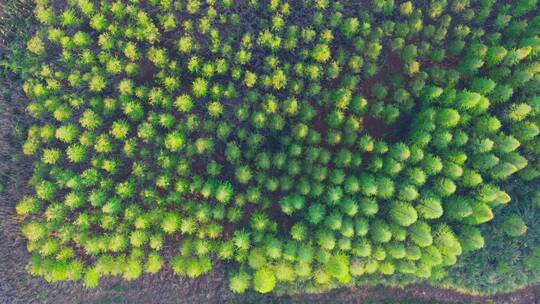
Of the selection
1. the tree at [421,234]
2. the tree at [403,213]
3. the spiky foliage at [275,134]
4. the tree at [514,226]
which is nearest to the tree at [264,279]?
the spiky foliage at [275,134]

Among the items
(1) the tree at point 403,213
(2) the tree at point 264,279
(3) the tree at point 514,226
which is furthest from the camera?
(2) the tree at point 264,279

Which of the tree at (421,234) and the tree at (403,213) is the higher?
the tree at (403,213)

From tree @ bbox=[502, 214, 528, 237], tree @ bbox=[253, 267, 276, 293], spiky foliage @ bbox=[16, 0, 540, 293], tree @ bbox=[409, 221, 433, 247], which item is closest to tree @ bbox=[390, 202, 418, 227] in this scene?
spiky foliage @ bbox=[16, 0, 540, 293]

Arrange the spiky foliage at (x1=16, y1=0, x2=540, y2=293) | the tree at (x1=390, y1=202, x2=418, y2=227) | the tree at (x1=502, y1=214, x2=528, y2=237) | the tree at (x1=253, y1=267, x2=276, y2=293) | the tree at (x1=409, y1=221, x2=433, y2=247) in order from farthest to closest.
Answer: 1. the tree at (x1=253, y1=267, x2=276, y2=293)
2. the tree at (x1=502, y1=214, x2=528, y2=237)
3. the spiky foliage at (x1=16, y1=0, x2=540, y2=293)
4. the tree at (x1=409, y1=221, x2=433, y2=247)
5. the tree at (x1=390, y1=202, x2=418, y2=227)

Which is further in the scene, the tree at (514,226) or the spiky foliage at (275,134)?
the tree at (514,226)

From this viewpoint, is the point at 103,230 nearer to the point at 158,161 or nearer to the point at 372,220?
the point at 158,161

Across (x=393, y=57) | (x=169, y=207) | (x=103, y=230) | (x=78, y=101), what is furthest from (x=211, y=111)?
(x=393, y=57)

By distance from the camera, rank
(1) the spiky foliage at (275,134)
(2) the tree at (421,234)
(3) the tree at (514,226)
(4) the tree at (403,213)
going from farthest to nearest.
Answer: (3) the tree at (514,226)
(1) the spiky foliage at (275,134)
(2) the tree at (421,234)
(4) the tree at (403,213)

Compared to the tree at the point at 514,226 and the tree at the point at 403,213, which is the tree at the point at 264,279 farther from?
the tree at the point at 514,226

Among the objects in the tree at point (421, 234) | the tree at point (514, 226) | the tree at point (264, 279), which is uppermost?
the tree at point (514, 226)

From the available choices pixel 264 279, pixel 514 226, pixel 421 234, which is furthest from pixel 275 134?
pixel 514 226

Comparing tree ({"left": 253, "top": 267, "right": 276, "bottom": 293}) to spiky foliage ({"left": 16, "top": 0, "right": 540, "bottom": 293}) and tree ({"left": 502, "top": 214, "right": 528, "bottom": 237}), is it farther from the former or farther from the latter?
tree ({"left": 502, "top": 214, "right": 528, "bottom": 237})
